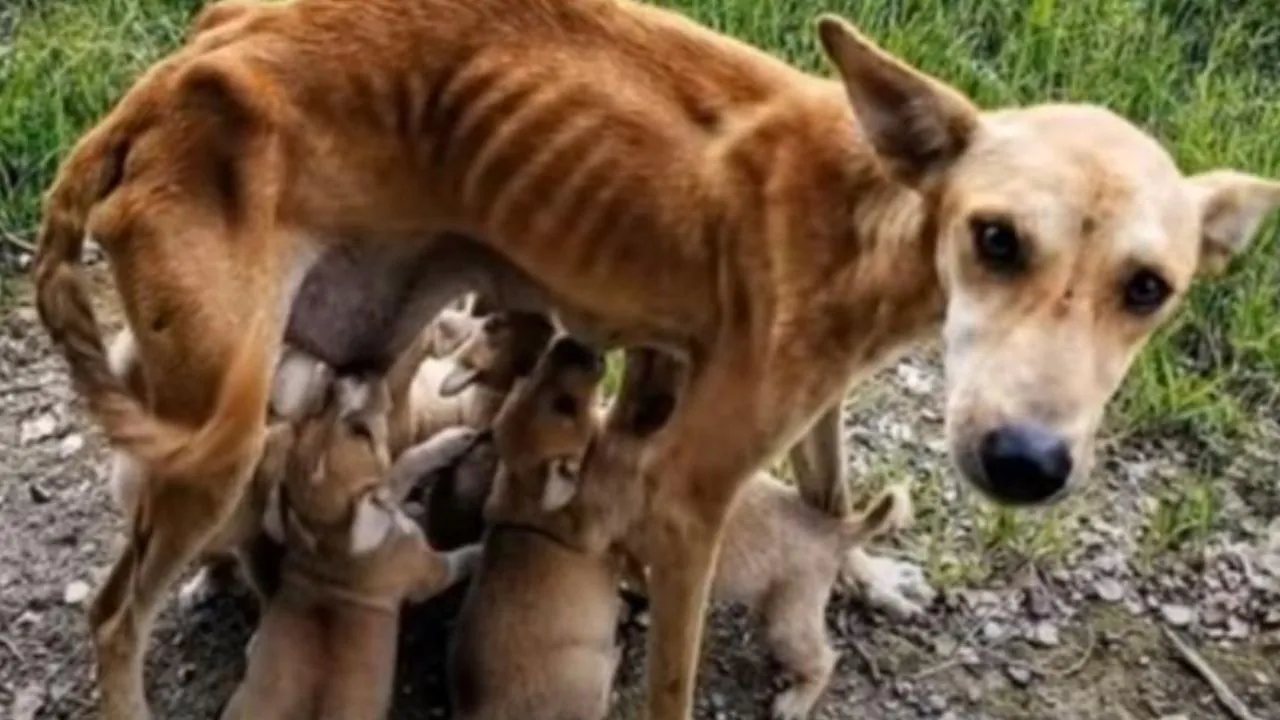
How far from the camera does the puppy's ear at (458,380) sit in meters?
4.30

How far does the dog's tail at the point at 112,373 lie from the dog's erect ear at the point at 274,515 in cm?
24

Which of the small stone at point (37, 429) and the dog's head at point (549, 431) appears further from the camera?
the small stone at point (37, 429)

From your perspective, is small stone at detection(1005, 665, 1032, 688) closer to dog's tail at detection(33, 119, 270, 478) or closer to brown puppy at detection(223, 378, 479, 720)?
brown puppy at detection(223, 378, 479, 720)

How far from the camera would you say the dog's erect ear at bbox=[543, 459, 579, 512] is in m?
4.04

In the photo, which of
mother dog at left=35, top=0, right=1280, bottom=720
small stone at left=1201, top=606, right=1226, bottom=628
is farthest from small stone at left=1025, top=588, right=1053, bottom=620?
mother dog at left=35, top=0, right=1280, bottom=720

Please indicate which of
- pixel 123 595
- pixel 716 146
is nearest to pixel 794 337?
pixel 716 146

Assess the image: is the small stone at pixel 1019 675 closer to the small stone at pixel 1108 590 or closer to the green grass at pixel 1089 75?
the small stone at pixel 1108 590

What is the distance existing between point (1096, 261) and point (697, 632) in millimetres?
1045

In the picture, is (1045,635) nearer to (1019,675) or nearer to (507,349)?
(1019,675)

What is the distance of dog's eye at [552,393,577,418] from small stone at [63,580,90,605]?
959mm

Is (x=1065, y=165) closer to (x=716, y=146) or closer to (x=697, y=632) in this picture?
(x=716, y=146)

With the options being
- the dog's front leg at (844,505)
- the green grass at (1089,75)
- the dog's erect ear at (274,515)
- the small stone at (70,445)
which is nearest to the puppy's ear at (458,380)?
the dog's erect ear at (274,515)

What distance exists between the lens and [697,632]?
4070 millimetres

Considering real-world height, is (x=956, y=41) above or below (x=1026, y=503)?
below
